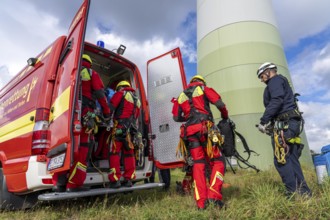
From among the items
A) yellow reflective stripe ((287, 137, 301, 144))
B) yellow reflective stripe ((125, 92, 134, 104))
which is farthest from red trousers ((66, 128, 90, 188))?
yellow reflective stripe ((287, 137, 301, 144))

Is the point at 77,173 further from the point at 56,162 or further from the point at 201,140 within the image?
the point at 201,140

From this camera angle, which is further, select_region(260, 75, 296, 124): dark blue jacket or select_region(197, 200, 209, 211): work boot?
select_region(260, 75, 296, 124): dark blue jacket

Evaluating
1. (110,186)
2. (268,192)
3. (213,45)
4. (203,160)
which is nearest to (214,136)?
(203,160)

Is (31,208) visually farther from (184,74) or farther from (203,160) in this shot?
(184,74)

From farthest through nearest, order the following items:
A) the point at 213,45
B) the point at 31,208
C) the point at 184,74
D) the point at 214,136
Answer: the point at 213,45 → the point at 184,74 → the point at 31,208 → the point at 214,136

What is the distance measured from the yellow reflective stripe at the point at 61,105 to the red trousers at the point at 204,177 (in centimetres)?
180

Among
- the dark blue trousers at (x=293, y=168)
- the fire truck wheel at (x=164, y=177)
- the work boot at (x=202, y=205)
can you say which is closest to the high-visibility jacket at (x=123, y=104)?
the fire truck wheel at (x=164, y=177)

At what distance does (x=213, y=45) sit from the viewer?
12.3m

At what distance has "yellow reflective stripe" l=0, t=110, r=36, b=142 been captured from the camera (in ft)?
12.1

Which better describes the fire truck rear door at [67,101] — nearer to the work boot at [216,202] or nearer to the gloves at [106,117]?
the gloves at [106,117]

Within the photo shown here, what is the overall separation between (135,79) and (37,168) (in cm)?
246

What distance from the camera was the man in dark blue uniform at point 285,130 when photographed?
3.46m

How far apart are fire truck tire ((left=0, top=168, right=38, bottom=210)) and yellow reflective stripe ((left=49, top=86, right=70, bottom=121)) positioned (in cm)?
125

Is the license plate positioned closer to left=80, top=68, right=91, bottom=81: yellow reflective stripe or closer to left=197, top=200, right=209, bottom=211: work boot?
left=80, top=68, right=91, bottom=81: yellow reflective stripe
